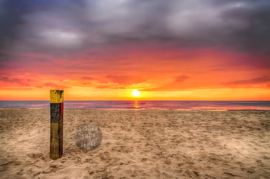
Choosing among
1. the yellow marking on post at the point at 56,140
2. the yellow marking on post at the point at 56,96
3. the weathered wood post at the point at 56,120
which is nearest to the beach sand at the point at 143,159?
the yellow marking on post at the point at 56,140

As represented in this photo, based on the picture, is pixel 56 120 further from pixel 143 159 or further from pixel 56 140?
pixel 143 159

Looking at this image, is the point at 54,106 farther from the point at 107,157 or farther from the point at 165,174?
the point at 165,174

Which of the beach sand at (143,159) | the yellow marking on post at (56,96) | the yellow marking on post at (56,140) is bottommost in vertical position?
the beach sand at (143,159)

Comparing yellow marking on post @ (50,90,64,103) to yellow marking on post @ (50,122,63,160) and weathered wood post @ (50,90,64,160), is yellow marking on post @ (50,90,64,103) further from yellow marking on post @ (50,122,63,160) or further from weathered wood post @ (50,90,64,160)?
yellow marking on post @ (50,122,63,160)

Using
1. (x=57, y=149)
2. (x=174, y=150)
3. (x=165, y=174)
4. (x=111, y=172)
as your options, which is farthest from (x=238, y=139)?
(x=57, y=149)

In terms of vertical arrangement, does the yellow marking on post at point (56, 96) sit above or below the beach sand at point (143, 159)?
above

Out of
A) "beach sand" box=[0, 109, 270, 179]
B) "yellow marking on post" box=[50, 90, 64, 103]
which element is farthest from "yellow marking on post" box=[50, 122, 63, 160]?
"yellow marking on post" box=[50, 90, 64, 103]

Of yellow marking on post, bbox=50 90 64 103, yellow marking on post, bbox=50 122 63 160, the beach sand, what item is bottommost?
the beach sand

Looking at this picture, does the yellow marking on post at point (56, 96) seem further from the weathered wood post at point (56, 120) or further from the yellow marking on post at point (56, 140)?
the yellow marking on post at point (56, 140)

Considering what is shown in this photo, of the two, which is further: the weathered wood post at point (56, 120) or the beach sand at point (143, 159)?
the weathered wood post at point (56, 120)

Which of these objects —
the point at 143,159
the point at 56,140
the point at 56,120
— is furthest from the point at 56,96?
the point at 143,159

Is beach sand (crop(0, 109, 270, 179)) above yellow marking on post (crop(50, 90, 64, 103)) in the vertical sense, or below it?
below

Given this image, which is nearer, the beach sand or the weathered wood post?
the beach sand

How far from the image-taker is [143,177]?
3.51 metres
